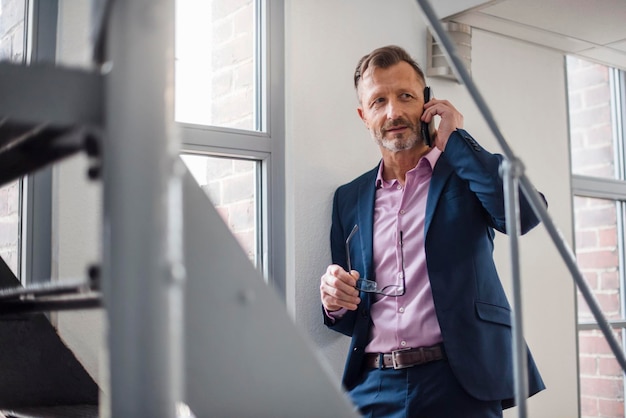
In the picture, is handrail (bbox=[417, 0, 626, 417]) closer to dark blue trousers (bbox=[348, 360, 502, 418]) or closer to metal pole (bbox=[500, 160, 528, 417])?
metal pole (bbox=[500, 160, 528, 417])

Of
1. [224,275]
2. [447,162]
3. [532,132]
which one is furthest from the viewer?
[532,132]

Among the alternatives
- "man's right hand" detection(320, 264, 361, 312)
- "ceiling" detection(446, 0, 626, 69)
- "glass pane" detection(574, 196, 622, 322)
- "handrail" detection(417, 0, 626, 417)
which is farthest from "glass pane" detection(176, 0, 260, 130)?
"glass pane" detection(574, 196, 622, 322)

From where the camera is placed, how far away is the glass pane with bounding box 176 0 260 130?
2203 millimetres

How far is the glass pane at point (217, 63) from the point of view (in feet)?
7.23

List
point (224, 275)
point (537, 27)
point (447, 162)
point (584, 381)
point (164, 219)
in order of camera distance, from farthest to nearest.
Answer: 1. point (584, 381)
2. point (537, 27)
3. point (447, 162)
4. point (224, 275)
5. point (164, 219)

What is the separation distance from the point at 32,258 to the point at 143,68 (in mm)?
1482

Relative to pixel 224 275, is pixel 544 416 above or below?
below

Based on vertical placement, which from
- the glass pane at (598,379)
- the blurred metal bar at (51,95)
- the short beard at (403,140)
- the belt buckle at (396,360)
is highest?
the short beard at (403,140)

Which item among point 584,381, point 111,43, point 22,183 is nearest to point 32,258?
point 22,183

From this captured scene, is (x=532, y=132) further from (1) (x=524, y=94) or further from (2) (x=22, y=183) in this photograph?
(2) (x=22, y=183)

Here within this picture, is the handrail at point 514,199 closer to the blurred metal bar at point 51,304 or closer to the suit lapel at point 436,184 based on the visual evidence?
the blurred metal bar at point 51,304

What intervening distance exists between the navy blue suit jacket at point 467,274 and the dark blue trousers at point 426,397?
1.5 inches

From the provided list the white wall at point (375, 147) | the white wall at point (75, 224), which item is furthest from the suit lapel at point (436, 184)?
the white wall at point (75, 224)

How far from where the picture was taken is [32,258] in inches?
72.5
